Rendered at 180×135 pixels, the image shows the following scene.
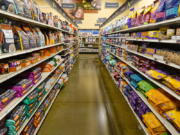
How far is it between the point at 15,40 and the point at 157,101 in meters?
2.03

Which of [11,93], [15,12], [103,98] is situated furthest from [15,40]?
[103,98]

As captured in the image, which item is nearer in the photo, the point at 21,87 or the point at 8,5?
the point at 8,5

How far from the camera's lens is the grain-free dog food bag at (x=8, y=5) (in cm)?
112

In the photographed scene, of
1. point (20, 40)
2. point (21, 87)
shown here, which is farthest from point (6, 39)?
point (21, 87)

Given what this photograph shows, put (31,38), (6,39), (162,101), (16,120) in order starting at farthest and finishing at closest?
(31,38) < (162,101) < (16,120) < (6,39)

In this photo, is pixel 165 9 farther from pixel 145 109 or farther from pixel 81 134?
pixel 81 134

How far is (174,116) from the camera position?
1.28 meters

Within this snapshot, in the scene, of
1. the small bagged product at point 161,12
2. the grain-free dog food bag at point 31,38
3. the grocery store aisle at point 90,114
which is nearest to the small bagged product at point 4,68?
the grain-free dog food bag at point 31,38

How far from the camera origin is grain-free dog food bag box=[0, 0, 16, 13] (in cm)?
112

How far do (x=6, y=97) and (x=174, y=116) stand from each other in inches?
76.3

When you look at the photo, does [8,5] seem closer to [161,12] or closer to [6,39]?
[6,39]

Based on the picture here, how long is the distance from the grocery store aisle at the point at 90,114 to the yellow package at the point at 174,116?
0.90m

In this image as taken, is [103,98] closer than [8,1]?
No

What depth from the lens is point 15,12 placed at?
1329 mm
